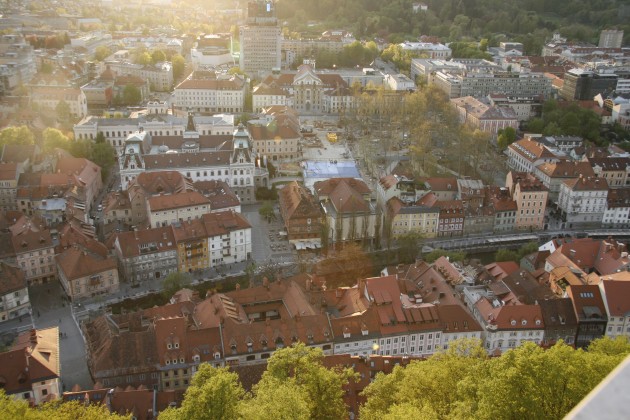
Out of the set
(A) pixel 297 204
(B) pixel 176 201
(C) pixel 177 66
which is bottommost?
(A) pixel 297 204

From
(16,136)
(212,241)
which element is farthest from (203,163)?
(16,136)

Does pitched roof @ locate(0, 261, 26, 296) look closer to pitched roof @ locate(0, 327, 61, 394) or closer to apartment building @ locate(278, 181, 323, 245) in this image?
pitched roof @ locate(0, 327, 61, 394)

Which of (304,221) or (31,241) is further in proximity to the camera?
(304,221)

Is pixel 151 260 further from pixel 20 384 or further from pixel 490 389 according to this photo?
pixel 490 389

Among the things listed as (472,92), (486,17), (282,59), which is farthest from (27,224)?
(486,17)

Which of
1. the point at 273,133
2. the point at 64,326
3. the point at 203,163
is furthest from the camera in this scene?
the point at 273,133

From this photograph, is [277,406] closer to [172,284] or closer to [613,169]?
[172,284]

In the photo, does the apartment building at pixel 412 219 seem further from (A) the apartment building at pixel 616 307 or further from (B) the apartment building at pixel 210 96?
(B) the apartment building at pixel 210 96

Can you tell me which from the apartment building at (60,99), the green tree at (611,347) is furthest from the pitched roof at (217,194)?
the apartment building at (60,99)

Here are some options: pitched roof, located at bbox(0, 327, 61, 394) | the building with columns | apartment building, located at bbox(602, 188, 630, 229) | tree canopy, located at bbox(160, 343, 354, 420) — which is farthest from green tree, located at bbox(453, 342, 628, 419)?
the building with columns
